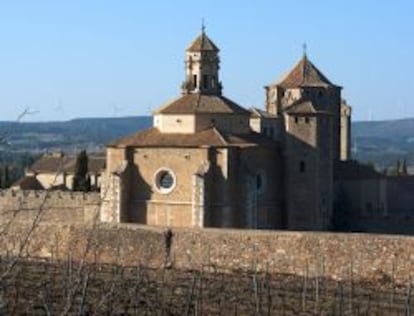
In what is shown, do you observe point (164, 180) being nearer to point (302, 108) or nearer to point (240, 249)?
point (302, 108)

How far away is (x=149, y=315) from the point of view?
18.6 meters

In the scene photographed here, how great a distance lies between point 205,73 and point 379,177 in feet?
26.0

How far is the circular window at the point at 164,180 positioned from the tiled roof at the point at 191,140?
958mm

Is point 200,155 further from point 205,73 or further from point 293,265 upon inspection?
point 293,265

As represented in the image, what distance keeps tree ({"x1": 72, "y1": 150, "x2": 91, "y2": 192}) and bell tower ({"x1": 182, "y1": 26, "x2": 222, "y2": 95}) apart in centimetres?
1316

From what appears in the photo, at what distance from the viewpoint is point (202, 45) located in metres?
43.0

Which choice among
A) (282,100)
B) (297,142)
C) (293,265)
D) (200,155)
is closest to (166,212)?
(200,155)

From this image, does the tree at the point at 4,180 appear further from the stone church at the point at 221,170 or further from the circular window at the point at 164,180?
the circular window at the point at 164,180

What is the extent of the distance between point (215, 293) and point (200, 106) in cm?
1842

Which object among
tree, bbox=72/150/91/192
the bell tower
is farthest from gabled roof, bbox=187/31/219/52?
tree, bbox=72/150/91/192

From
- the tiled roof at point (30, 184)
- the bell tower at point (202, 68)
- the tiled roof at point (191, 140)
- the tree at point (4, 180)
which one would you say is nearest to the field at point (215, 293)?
the tiled roof at point (191, 140)

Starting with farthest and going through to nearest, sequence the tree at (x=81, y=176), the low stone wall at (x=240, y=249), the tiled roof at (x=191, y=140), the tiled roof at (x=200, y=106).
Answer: the tree at (x=81, y=176) < the tiled roof at (x=200, y=106) < the tiled roof at (x=191, y=140) < the low stone wall at (x=240, y=249)

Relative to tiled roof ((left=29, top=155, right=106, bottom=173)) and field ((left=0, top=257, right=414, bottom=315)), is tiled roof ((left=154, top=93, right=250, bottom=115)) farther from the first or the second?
tiled roof ((left=29, top=155, right=106, bottom=173))

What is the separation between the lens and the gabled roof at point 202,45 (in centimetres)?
4297
